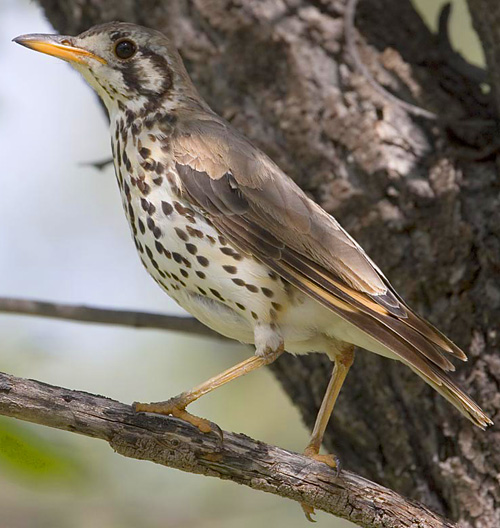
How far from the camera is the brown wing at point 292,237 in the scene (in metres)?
4.07

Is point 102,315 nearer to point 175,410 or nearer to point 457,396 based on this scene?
point 175,410

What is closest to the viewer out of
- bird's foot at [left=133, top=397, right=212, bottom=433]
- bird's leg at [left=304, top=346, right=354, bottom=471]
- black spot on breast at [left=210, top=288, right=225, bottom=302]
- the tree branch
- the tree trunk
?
the tree branch

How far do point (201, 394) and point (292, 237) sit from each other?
81 centimetres

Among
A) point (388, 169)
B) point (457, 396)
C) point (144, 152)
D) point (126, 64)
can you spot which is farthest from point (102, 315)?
point (457, 396)

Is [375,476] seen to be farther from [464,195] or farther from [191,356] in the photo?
[191,356]

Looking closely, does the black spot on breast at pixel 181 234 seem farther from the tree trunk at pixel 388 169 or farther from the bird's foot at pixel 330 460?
the tree trunk at pixel 388 169

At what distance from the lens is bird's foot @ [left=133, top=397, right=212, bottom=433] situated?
3.78 meters

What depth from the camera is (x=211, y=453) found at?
12.3 feet

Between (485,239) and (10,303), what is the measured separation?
2.66 meters

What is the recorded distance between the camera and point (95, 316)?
543 cm

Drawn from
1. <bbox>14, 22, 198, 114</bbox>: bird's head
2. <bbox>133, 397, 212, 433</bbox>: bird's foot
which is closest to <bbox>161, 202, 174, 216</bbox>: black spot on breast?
<bbox>14, 22, 198, 114</bbox>: bird's head

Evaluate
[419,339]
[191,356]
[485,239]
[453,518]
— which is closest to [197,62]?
[485,239]

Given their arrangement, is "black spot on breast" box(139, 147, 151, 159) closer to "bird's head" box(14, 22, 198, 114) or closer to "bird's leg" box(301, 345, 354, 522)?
"bird's head" box(14, 22, 198, 114)

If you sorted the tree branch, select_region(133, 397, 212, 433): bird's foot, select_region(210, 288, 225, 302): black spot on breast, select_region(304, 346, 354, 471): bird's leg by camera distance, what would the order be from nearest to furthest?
the tree branch < select_region(133, 397, 212, 433): bird's foot < select_region(210, 288, 225, 302): black spot on breast < select_region(304, 346, 354, 471): bird's leg
